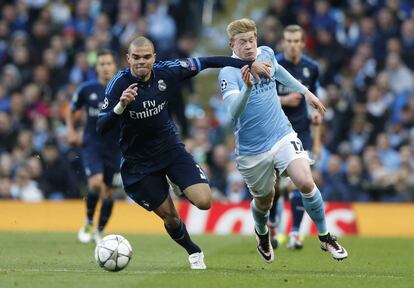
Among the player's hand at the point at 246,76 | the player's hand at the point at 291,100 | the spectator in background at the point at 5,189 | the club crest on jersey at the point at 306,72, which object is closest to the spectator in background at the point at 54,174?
the spectator in background at the point at 5,189

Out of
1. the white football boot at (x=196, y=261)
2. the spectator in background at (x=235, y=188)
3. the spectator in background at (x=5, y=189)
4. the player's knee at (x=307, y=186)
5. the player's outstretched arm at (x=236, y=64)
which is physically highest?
the player's outstretched arm at (x=236, y=64)

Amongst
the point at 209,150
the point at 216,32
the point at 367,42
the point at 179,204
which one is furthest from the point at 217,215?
the point at 216,32

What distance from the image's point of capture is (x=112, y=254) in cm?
1094

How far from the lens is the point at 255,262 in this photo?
12.7 metres

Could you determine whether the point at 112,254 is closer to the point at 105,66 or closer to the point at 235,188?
the point at 105,66

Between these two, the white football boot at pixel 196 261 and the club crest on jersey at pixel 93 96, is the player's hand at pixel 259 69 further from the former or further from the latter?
the club crest on jersey at pixel 93 96

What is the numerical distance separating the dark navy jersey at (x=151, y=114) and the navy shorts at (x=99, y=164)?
404 centimetres

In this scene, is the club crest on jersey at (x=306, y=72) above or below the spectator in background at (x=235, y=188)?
above

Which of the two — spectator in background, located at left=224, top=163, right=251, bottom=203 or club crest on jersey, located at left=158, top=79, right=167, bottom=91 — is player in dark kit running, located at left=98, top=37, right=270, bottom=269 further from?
spectator in background, located at left=224, top=163, right=251, bottom=203

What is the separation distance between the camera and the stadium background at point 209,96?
1958 cm

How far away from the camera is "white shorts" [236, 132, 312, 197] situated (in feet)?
37.5

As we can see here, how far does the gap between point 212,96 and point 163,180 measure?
12.6 m

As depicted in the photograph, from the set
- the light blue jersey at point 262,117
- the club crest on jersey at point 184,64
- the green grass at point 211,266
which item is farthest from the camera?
the light blue jersey at point 262,117

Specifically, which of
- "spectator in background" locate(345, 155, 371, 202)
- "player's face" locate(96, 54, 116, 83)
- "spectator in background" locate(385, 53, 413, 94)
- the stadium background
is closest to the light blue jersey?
"player's face" locate(96, 54, 116, 83)
